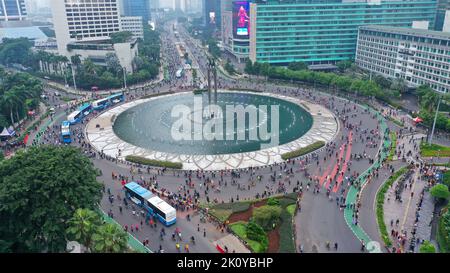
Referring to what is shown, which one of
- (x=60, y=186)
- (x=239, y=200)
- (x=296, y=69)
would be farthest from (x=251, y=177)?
(x=296, y=69)

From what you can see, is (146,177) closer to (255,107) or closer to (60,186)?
(60,186)

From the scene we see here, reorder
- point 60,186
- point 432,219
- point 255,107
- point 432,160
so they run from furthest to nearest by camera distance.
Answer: point 255,107 < point 432,160 < point 432,219 < point 60,186

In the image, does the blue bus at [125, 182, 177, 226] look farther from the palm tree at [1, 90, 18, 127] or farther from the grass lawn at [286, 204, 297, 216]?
the palm tree at [1, 90, 18, 127]

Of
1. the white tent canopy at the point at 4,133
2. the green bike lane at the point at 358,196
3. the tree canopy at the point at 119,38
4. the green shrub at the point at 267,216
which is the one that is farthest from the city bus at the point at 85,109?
the green bike lane at the point at 358,196

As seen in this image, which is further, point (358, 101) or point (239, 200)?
point (358, 101)

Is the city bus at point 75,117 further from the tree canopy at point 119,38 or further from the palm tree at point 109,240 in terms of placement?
the palm tree at point 109,240

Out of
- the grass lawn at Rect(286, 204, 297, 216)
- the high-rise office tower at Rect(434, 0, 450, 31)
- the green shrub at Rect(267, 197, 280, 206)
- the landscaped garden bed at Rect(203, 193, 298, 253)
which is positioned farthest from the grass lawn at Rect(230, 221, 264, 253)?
the high-rise office tower at Rect(434, 0, 450, 31)
